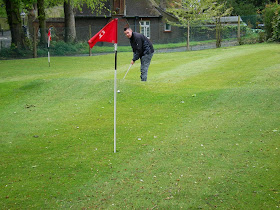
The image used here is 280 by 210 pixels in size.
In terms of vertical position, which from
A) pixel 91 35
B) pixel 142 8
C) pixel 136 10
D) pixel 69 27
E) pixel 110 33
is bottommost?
pixel 110 33

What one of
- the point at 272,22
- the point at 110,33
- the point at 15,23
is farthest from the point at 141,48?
the point at 15,23

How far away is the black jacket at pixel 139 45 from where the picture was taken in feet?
45.4

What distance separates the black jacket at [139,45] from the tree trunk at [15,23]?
67.1ft

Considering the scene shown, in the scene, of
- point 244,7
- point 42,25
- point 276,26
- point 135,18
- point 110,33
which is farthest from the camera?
point 244,7

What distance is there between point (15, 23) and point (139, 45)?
21520 mm

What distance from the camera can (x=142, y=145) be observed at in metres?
8.23

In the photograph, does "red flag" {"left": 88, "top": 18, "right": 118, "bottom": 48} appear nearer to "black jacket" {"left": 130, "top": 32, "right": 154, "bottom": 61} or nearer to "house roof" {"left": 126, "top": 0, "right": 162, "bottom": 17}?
"black jacket" {"left": 130, "top": 32, "right": 154, "bottom": 61}

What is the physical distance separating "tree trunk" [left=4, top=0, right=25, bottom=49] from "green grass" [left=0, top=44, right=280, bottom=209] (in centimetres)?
1846

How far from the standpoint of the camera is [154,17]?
48.3 meters

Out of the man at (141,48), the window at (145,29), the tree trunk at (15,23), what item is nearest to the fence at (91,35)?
the tree trunk at (15,23)

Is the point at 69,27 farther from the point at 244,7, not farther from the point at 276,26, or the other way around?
the point at 244,7

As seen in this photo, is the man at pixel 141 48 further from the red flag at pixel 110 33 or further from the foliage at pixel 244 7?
the foliage at pixel 244 7

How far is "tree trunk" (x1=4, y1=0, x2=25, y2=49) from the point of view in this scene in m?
31.8

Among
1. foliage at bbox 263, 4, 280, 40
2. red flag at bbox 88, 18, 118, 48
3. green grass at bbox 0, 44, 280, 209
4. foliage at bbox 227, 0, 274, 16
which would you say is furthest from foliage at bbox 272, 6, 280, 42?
red flag at bbox 88, 18, 118, 48
